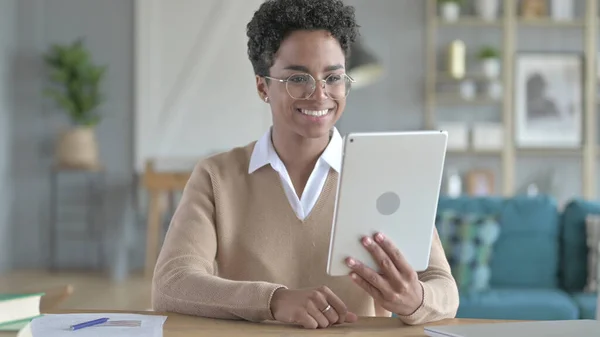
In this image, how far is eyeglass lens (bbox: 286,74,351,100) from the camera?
1589mm

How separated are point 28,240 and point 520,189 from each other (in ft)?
12.7

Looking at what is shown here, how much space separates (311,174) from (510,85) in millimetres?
5091

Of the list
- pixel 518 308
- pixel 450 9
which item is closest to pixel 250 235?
pixel 518 308

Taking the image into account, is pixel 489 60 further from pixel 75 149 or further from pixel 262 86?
pixel 262 86

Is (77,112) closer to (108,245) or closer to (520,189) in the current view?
(108,245)

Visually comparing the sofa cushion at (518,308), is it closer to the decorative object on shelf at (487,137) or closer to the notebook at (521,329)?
the notebook at (521,329)

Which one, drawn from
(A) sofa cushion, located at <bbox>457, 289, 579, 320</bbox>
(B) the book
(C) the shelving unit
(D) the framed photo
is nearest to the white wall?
(C) the shelving unit

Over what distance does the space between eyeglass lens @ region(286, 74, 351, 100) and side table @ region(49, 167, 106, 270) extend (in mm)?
5313

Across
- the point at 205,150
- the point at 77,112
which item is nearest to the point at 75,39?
the point at 77,112

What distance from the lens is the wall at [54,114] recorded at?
21.7 feet

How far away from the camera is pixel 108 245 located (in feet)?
21.9

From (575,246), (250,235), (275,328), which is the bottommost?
(575,246)

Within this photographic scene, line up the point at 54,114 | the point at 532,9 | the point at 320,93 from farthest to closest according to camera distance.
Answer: the point at 54,114 → the point at 532,9 → the point at 320,93

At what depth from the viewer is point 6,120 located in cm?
654
